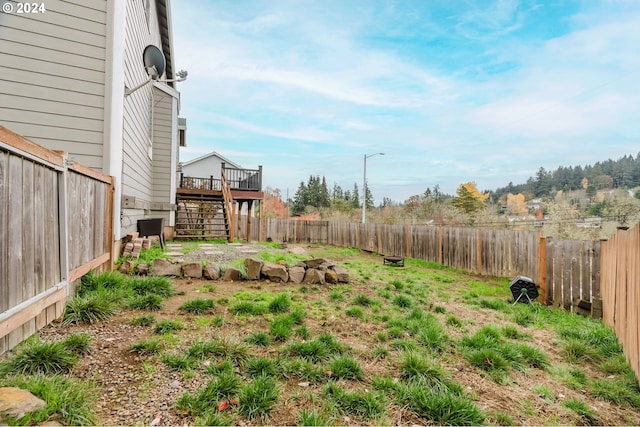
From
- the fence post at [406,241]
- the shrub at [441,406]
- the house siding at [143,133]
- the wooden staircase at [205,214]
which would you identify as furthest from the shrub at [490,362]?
the fence post at [406,241]

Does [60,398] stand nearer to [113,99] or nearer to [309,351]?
[309,351]

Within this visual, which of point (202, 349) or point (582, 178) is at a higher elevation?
point (582, 178)

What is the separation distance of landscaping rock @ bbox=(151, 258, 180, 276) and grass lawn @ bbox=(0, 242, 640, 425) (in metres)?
0.62

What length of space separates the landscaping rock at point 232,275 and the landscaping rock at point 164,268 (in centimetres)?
77

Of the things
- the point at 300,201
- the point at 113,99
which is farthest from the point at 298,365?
the point at 300,201

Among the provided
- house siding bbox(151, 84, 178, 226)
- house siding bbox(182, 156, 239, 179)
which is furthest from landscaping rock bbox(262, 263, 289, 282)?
house siding bbox(182, 156, 239, 179)

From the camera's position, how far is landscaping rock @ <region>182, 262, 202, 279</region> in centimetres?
513

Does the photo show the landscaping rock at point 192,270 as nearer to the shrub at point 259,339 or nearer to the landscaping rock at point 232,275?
the landscaping rock at point 232,275

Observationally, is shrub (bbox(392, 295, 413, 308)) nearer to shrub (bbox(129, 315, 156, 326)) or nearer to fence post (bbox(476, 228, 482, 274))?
shrub (bbox(129, 315, 156, 326))

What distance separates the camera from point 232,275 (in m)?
5.35

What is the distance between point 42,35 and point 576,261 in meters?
9.31

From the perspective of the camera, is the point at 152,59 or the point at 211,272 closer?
the point at 211,272

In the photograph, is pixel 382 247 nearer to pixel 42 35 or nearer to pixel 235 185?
pixel 235 185

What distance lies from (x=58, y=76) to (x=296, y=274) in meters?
4.78
